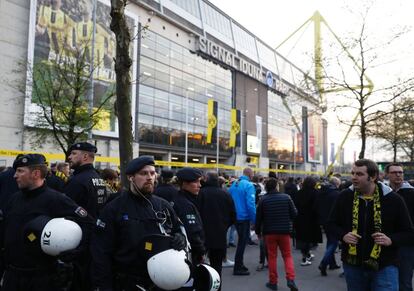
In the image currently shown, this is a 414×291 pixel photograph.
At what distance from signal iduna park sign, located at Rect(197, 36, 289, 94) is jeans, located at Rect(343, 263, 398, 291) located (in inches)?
1627

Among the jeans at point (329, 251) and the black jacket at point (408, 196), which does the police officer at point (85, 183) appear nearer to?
the black jacket at point (408, 196)

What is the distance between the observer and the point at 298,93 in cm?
1883

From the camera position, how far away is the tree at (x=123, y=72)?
612 centimetres

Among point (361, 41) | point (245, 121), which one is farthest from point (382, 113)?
point (245, 121)

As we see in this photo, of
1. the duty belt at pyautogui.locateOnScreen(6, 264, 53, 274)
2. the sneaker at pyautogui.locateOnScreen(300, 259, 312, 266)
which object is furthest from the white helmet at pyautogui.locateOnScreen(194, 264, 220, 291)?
the sneaker at pyautogui.locateOnScreen(300, 259, 312, 266)

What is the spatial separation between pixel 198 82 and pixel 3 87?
23.7 m

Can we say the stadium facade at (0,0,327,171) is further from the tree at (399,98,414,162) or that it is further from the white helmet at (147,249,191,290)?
the white helmet at (147,249,191,290)

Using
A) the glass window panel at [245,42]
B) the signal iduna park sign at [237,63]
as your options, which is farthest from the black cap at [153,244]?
the glass window panel at [245,42]

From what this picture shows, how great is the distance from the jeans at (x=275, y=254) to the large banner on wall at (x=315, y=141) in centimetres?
6798

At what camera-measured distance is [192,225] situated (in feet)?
13.8

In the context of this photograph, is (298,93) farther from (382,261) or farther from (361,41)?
(382,261)

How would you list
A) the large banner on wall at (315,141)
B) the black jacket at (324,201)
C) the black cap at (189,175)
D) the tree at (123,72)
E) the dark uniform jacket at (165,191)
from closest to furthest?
the black cap at (189,175)
the tree at (123,72)
the dark uniform jacket at (165,191)
the black jacket at (324,201)
the large banner on wall at (315,141)

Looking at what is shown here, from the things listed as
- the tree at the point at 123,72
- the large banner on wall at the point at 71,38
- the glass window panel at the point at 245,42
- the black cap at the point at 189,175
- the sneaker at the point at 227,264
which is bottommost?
the sneaker at the point at 227,264

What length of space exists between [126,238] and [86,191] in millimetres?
1503
